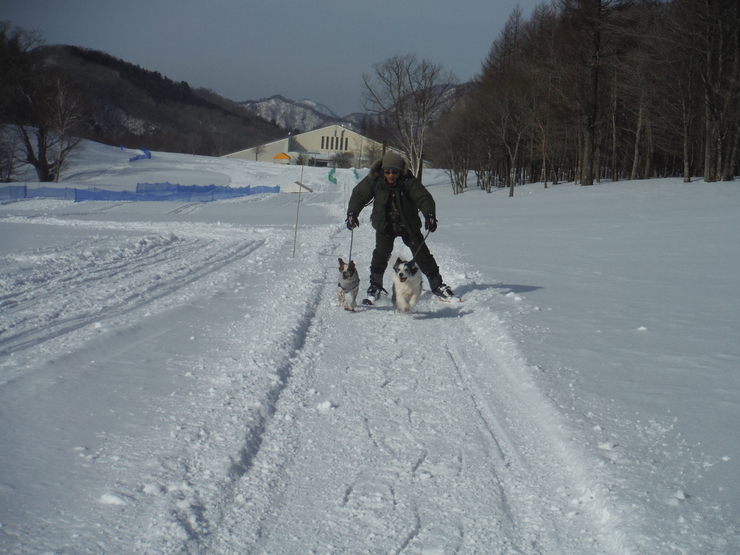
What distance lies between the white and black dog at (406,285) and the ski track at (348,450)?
449mm

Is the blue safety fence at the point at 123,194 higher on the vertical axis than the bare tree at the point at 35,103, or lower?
lower

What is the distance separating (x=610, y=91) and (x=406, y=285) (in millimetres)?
31967

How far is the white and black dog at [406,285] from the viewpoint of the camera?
23.4 ft

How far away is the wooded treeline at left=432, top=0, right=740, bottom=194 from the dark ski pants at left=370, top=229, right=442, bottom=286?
836 inches

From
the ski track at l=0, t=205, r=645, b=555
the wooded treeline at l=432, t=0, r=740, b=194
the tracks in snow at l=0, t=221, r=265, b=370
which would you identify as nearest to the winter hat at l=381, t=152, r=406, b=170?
the ski track at l=0, t=205, r=645, b=555

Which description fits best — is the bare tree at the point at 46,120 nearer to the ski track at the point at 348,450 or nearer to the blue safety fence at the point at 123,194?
the blue safety fence at the point at 123,194

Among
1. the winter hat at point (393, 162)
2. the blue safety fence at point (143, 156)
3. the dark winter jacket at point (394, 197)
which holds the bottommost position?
the dark winter jacket at point (394, 197)

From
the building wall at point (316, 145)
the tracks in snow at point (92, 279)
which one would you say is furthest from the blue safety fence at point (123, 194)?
the building wall at point (316, 145)

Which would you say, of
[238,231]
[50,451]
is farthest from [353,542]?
[238,231]

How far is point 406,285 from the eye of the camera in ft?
23.5

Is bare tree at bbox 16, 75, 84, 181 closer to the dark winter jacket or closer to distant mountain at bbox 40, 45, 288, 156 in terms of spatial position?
the dark winter jacket

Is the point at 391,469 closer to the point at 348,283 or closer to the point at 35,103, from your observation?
the point at 348,283

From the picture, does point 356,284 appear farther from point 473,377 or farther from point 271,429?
point 271,429

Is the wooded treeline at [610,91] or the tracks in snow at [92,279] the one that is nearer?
the tracks in snow at [92,279]
